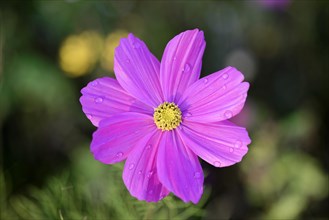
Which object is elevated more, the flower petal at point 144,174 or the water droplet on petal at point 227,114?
the water droplet on petal at point 227,114

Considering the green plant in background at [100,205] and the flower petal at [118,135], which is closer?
the flower petal at [118,135]

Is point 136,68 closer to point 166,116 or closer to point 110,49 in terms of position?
point 166,116

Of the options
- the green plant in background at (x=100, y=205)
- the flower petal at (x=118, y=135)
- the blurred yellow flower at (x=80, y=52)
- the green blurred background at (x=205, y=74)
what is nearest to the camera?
the flower petal at (x=118, y=135)

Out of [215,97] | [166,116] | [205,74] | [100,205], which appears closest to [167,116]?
[166,116]

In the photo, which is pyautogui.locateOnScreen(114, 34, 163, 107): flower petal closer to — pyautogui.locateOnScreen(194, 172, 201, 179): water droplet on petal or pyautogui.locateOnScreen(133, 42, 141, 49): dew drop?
pyautogui.locateOnScreen(133, 42, 141, 49): dew drop

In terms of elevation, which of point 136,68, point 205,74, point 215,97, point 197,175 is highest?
point 136,68

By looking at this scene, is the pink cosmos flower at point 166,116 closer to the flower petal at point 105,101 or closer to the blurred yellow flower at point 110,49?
the flower petal at point 105,101

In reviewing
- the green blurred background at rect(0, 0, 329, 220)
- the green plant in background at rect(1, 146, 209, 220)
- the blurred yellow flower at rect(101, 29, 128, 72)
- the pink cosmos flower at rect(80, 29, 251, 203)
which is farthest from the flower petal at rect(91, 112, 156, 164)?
the blurred yellow flower at rect(101, 29, 128, 72)

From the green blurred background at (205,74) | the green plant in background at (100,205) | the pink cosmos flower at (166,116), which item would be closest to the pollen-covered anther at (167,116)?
the pink cosmos flower at (166,116)
